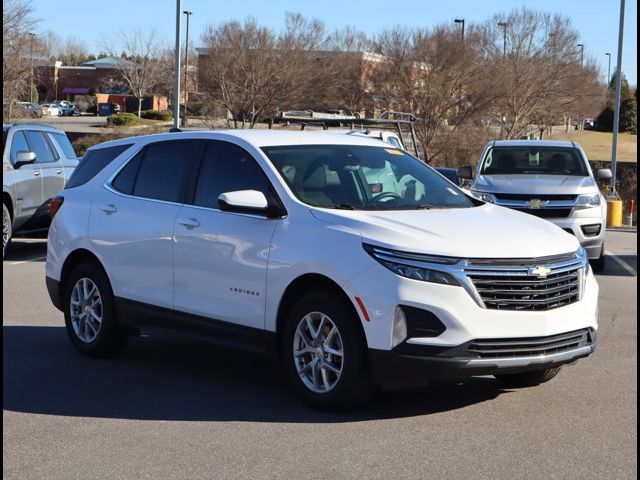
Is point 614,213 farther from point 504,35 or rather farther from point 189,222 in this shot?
point 504,35

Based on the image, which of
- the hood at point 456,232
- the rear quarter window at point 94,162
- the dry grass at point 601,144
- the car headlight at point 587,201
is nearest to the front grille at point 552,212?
the car headlight at point 587,201

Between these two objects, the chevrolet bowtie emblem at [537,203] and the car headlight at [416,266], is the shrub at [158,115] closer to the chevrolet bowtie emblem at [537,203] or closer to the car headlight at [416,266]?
the chevrolet bowtie emblem at [537,203]

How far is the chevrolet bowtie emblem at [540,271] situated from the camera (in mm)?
6637

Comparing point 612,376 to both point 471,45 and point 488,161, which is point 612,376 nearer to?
point 488,161

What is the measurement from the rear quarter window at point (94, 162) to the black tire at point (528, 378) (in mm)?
3605

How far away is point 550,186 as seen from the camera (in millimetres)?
15523

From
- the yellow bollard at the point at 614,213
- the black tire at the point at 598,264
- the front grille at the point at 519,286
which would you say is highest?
the front grille at the point at 519,286

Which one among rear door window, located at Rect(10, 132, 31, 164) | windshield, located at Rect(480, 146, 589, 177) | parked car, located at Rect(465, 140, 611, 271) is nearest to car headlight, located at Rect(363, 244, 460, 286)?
parked car, located at Rect(465, 140, 611, 271)

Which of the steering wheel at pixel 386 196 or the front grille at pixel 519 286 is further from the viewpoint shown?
the steering wheel at pixel 386 196

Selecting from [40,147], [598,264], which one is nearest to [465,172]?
[598,264]

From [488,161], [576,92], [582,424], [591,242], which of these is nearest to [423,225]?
[582,424]

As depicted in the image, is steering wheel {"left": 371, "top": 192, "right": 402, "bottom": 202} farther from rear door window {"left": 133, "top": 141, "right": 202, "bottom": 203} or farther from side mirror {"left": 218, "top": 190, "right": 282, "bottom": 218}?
rear door window {"left": 133, "top": 141, "right": 202, "bottom": 203}

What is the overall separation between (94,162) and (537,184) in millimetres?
8124

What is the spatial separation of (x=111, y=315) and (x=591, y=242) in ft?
28.5
